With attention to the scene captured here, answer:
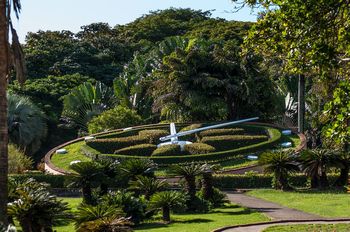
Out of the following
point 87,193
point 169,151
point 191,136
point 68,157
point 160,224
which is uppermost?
point 191,136

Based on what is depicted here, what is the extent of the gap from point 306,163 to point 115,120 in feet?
63.7

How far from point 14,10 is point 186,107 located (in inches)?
1045

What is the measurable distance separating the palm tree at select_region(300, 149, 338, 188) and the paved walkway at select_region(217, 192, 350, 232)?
119 inches

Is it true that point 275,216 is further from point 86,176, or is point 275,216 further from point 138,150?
point 138,150

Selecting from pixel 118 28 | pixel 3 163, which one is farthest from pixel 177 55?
pixel 118 28

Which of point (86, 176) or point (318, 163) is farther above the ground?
point (86, 176)

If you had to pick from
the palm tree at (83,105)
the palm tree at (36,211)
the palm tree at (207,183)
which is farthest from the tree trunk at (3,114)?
the palm tree at (83,105)

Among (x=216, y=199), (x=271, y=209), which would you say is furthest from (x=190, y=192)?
(x=271, y=209)

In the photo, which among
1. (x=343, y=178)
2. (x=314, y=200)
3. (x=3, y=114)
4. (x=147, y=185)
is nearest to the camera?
(x=3, y=114)

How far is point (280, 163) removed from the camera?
25609 mm

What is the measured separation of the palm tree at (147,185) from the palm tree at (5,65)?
6.96 meters

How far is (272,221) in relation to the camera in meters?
17.7

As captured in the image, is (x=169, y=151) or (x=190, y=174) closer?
(x=190, y=174)

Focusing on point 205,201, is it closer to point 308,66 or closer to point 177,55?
point 308,66
